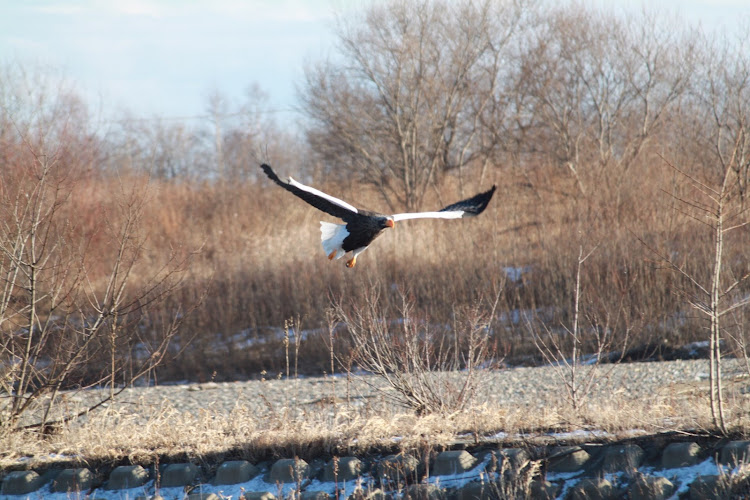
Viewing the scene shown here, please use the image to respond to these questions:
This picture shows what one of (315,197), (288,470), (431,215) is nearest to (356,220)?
(315,197)

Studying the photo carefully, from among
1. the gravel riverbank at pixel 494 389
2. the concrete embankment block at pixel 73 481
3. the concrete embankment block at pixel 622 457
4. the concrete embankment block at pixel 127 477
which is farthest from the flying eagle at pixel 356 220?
the concrete embankment block at pixel 73 481

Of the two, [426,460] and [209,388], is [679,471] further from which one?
[209,388]

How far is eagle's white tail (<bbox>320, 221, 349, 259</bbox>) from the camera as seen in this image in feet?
27.5

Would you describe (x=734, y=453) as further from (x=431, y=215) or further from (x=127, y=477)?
(x=127, y=477)

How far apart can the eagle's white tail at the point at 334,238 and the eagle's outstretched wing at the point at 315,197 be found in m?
0.30

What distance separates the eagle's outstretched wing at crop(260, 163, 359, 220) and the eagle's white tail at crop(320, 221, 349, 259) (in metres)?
0.30

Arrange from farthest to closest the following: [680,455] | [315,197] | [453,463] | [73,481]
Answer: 1. [315,197]
2. [73,481]
3. [453,463]
4. [680,455]

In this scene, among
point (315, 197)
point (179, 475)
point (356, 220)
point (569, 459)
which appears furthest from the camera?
point (356, 220)

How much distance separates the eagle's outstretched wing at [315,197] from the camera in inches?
273

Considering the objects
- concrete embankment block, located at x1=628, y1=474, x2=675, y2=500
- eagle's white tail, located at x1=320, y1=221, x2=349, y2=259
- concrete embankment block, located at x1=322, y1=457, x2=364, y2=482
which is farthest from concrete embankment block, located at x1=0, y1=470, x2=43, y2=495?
concrete embankment block, located at x1=628, y1=474, x2=675, y2=500

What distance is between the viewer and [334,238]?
8.51 metres

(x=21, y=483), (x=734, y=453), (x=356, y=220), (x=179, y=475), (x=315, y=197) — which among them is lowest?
(x=21, y=483)

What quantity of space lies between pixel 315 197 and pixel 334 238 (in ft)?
3.73

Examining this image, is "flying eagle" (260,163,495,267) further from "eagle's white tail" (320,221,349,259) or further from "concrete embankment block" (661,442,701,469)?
"concrete embankment block" (661,442,701,469)
